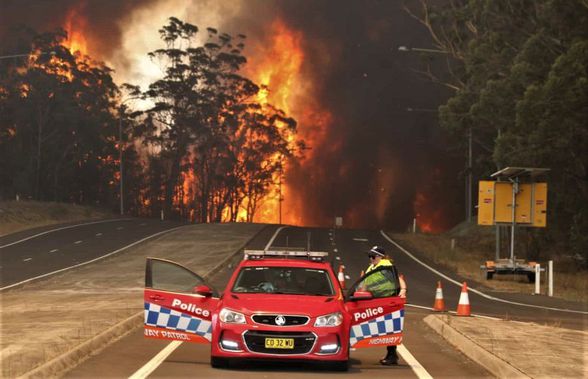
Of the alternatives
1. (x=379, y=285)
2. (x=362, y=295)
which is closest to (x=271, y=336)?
(x=362, y=295)

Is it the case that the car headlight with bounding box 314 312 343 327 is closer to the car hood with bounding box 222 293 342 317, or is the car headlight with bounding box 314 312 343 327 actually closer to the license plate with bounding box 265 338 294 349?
the car hood with bounding box 222 293 342 317

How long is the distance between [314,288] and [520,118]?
35.3m

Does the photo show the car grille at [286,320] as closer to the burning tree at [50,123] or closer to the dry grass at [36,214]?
the dry grass at [36,214]

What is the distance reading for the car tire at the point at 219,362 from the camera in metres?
12.1

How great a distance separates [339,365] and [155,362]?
96.1 inches

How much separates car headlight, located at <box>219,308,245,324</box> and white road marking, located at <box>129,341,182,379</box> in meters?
1.08

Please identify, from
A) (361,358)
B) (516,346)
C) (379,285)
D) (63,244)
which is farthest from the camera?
(63,244)

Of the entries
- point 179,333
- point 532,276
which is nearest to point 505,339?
point 179,333

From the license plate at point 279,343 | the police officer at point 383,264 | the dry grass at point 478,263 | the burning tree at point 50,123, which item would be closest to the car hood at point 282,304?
the license plate at point 279,343

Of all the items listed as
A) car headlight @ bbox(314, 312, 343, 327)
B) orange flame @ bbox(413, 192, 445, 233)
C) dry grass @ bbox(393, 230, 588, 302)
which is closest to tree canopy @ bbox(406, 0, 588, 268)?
dry grass @ bbox(393, 230, 588, 302)

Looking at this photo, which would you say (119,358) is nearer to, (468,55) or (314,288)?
(314,288)

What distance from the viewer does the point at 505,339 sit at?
15.3 metres

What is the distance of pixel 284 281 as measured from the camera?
1307cm

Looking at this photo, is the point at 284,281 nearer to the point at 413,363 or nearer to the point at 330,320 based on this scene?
the point at 330,320
